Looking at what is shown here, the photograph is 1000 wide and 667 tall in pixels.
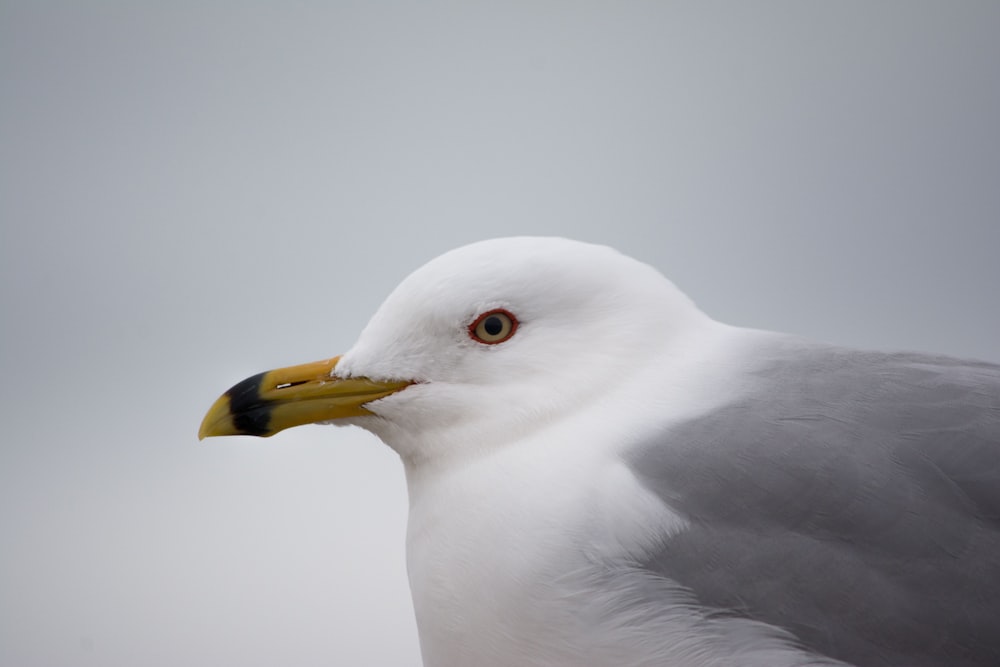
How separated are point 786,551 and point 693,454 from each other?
7.6 inches

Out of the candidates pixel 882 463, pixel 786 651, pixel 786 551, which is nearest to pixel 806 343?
pixel 882 463

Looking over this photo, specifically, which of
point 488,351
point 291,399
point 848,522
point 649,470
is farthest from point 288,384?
point 848,522

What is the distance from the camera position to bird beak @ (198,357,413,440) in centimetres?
160

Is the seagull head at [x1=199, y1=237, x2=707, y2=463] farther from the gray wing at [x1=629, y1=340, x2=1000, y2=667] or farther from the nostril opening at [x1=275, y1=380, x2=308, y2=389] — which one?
the gray wing at [x1=629, y1=340, x2=1000, y2=667]

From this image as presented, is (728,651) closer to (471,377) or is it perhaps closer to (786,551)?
(786,551)

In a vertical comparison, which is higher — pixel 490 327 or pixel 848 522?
pixel 490 327

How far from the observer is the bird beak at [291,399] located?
1599mm

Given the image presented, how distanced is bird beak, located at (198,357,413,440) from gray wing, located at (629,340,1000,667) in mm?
519

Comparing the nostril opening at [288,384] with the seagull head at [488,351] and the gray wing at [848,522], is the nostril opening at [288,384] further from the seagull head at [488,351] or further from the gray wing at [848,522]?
the gray wing at [848,522]

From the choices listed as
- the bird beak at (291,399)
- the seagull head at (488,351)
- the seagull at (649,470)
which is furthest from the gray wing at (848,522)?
the bird beak at (291,399)

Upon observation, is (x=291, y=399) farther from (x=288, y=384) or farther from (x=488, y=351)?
(x=488, y=351)

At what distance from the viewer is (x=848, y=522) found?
1309 mm

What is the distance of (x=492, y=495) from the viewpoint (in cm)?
145

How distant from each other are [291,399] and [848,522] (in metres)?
0.95
